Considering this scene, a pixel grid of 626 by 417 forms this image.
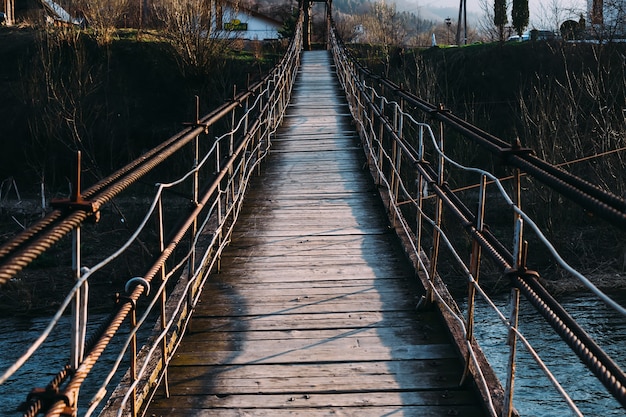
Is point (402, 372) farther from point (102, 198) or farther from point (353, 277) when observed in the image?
point (102, 198)

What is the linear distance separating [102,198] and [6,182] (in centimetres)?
2545

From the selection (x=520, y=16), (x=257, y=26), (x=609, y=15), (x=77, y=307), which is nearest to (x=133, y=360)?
(x=77, y=307)

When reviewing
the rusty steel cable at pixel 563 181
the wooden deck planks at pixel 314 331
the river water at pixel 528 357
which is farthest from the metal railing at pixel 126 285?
the river water at pixel 528 357

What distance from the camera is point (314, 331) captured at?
12.7 ft

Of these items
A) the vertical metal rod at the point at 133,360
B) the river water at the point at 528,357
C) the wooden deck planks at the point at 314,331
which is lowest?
the river water at the point at 528,357

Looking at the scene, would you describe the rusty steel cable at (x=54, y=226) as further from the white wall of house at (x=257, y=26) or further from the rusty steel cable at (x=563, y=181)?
the white wall of house at (x=257, y=26)

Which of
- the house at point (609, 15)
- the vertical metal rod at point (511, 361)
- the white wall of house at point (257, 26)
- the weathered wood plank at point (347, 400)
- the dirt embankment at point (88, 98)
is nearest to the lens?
the vertical metal rod at point (511, 361)

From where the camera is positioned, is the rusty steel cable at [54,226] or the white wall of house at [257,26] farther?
the white wall of house at [257,26]

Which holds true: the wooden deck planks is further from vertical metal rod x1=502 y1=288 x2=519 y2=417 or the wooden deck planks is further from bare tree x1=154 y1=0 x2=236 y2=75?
bare tree x1=154 y1=0 x2=236 y2=75

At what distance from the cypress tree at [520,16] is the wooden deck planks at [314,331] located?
30.5 meters

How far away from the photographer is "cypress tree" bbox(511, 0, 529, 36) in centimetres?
3450

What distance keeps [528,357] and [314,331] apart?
9.33 meters

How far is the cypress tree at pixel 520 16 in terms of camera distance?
113 ft

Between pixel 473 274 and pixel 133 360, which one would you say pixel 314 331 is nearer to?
pixel 473 274
